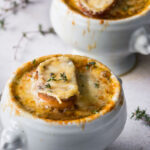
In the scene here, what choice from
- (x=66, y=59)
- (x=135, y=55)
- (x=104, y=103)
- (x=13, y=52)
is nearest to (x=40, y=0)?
(x=13, y=52)

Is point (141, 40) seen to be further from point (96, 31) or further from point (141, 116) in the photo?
point (141, 116)

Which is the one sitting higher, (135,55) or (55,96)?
(55,96)

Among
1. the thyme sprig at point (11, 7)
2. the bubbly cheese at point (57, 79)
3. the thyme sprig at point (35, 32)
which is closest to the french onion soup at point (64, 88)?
the bubbly cheese at point (57, 79)

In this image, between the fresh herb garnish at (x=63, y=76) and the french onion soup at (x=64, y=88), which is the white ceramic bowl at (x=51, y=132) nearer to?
the french onion soup at (x=64, y=88)

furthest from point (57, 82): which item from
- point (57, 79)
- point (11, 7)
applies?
point (11, 7)

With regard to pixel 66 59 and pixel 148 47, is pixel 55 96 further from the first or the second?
pixel 148 47

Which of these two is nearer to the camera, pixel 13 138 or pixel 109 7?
pixel 13 138

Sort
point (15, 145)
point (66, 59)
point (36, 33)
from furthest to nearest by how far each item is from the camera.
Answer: point (36, 33) < point (66, 59) < point (15, 145)
